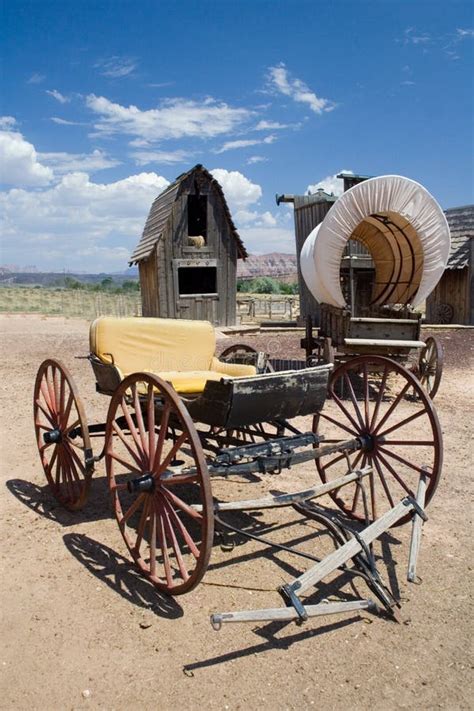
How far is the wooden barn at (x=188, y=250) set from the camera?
1700cm

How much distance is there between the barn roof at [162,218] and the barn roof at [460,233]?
657 cm

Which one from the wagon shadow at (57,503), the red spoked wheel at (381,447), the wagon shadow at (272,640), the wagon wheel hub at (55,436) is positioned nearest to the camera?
the wagon shadow at (272,640)

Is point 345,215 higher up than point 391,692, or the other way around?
point 345,215

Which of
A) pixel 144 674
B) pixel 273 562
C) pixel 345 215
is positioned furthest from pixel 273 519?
pixel 345 215

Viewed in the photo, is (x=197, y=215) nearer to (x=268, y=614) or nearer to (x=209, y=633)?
(x=209, y=633)

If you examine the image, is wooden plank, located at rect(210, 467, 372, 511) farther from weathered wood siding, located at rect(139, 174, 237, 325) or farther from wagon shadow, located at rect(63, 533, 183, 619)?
weathered wood siding, located at rect(139, 174, 237, 325)

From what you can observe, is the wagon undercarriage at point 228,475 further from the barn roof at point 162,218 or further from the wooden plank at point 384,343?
the barn roof at point 162,218

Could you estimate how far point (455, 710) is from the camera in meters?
2.65

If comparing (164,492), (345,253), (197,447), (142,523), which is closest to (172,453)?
(164,492)

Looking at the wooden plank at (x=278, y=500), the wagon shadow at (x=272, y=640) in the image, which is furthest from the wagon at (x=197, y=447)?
the wagon shadow at (x=272, y=640)

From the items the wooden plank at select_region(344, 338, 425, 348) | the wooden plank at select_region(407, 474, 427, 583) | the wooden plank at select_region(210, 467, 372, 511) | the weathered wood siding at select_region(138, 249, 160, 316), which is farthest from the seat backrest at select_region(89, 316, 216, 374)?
the weathered wood siding at select_region(138, 249, 160, 316)

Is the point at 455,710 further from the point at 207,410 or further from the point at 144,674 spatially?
the point at 207,410

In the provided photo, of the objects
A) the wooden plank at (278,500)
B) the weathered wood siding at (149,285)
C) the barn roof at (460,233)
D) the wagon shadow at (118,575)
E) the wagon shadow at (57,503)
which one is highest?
the barn roof at (460,233)

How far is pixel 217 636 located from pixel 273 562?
3.00ft
